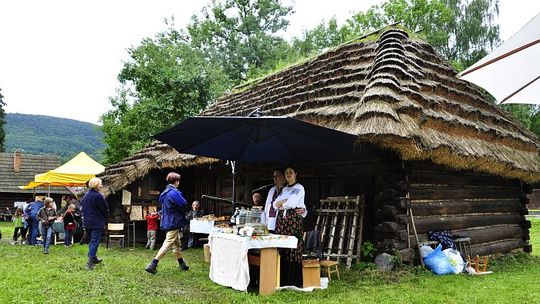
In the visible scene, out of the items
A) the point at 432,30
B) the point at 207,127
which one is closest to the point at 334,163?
the point at 207,127

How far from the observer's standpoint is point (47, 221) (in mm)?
11617

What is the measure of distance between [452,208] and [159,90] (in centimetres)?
1560

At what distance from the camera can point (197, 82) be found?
71.4ft

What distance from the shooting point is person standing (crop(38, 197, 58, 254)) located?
1130cm

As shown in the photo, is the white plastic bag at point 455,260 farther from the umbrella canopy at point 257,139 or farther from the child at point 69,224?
the child at point 69,224

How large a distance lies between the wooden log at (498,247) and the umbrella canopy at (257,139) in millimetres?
4359

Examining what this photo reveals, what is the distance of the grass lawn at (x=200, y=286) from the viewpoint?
6059 millimetres

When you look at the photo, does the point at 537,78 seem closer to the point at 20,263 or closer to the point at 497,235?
the point at 497,235

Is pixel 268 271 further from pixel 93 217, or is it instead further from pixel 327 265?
pixel 93 217

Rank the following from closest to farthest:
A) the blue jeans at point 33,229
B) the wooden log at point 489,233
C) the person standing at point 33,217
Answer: the wooden log at point 489,233 < the person standing at point 33,217 < the blue jeans at point 33,229

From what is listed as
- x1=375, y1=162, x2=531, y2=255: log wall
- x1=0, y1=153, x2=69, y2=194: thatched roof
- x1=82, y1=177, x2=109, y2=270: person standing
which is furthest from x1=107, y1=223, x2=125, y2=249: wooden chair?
x1=0, y1=153, x2=69, y2=194: thatched roof

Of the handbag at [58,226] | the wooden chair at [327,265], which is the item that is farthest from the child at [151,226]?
the wooden chair at [327,265]

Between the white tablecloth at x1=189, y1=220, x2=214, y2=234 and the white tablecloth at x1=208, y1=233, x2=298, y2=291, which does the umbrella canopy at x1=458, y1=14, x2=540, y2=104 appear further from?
the white tablecloth at x1=189, y1=220, x2=214, y2=234

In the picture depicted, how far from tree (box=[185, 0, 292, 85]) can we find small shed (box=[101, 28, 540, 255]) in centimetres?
2135
